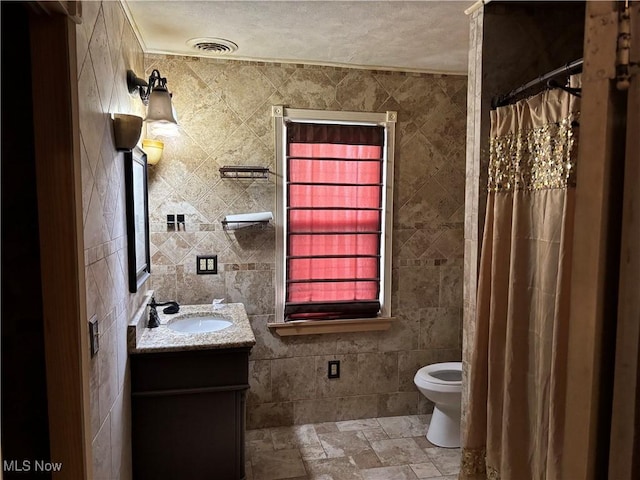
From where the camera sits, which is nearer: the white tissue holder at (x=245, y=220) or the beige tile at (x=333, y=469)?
the beige tile at (x=333, y=469)

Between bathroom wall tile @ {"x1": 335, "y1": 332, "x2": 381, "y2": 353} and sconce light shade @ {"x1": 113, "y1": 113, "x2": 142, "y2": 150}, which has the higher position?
sconce light shade @ {"x1": 113, "y1": 113, "x2": 142, "y2": 150}

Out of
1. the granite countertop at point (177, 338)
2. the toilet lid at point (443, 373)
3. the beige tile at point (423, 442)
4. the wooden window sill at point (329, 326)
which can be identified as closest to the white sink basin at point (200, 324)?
the granite countertop at point (177, 338)

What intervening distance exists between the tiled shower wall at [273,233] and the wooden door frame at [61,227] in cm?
168

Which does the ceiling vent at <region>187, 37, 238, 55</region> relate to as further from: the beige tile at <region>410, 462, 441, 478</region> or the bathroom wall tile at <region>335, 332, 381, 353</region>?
the beige tile at <region>410, 462, 441, 478</region>

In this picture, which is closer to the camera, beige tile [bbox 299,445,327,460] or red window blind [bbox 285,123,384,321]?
beige tile [bbox 299,445,327,460]

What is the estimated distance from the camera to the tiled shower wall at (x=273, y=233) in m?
2.85

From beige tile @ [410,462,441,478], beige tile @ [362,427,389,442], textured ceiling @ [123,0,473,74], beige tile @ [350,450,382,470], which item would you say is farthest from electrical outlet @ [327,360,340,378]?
textured ceiling @ [123,0,473,74]

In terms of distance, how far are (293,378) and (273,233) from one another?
1045mm

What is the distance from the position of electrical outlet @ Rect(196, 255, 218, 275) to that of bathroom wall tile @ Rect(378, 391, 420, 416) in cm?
155

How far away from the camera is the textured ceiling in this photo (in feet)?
6.85

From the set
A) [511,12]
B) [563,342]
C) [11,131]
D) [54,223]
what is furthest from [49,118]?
[511,12]

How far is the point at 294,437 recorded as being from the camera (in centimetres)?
299

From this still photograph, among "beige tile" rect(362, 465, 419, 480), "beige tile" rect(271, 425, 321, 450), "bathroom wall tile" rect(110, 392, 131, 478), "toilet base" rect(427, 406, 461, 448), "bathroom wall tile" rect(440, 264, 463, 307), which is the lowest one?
"beige tile" rect(362, 465, 419, 480)

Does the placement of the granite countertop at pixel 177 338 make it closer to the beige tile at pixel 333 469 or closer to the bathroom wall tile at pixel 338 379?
the bathroom wall tile at pixel 338 379
